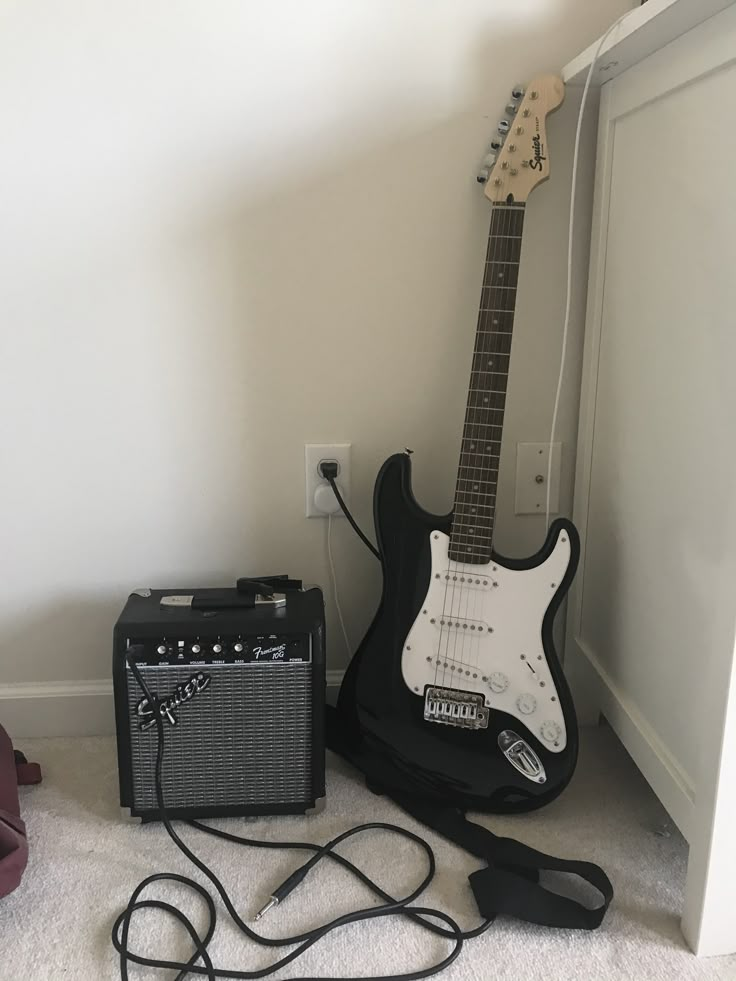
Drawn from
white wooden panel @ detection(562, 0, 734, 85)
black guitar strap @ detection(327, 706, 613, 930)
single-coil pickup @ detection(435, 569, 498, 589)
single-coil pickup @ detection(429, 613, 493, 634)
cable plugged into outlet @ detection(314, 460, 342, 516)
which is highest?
white wooden panel @ detection(562, 0, 734, 85)

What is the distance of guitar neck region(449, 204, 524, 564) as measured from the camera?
3.72 feet

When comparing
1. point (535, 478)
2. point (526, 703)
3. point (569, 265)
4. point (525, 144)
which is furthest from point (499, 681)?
point (525, 144)

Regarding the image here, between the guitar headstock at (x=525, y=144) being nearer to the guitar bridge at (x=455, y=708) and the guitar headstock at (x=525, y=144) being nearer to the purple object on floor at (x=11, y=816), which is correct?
the guitar bridge at (x=455, y=708)

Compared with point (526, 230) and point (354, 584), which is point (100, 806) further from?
point (526, 230)

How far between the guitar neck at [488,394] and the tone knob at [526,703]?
0.19 m

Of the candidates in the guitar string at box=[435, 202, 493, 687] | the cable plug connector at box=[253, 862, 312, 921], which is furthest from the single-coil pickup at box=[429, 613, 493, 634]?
the cable plug connector at box=[253, 862, 312, 921]

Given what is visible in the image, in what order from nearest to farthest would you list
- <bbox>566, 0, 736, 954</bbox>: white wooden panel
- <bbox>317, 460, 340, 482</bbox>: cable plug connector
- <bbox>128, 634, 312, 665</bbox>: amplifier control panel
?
<bbox>566, 0, 736, 954</bbox>: white wooden panel → <bbox>128, 634, 312, 665</bbox>: amplifier control panel → <bbox>317, 460, 340, 482</bbox>: cable plug connector

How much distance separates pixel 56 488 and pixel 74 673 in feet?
0.97

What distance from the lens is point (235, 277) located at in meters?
1.19

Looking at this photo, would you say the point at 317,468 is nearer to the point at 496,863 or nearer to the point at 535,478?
the point at 535,478

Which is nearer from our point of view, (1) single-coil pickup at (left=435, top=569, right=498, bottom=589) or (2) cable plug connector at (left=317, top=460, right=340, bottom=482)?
(1) single-coil pickup at (left=435, top=569, right=498, bottom=589)

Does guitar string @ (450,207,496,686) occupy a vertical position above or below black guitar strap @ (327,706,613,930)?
above

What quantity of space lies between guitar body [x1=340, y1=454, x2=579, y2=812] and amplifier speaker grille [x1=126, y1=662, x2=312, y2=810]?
122mm

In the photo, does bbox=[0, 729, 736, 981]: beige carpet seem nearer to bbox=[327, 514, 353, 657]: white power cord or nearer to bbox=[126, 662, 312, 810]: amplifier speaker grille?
bbox=[126, 662, 312, 810]: amplifier speaker grille
